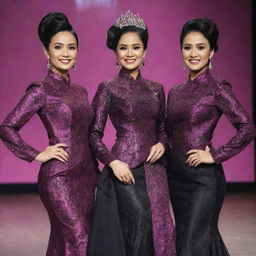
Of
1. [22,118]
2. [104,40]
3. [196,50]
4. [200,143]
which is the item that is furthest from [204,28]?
[104,40]

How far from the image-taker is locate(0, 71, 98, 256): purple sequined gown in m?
3.03

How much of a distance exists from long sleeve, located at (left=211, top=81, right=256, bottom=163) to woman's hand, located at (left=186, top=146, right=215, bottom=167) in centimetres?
3

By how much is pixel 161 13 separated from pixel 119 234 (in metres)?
4.49

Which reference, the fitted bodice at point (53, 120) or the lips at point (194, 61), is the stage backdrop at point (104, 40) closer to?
the lips at point (194, 61)

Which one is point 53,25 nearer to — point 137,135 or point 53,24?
point 53,24

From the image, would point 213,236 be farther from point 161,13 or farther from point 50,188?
point 161,13

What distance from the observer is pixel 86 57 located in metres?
7.09

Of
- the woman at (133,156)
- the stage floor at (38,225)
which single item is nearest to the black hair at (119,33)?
the woman at (133,156)

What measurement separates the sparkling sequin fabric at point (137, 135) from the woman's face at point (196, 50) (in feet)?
0.89

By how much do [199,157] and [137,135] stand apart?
346 millimetres

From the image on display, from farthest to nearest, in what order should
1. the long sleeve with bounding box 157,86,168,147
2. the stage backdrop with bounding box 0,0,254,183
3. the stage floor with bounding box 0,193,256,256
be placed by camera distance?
the stage backdrop with bounding box 0,0,254,183
the stage floor with bounding box 0,193,256,256
the long sleeve with bounding box 157,86,168,147

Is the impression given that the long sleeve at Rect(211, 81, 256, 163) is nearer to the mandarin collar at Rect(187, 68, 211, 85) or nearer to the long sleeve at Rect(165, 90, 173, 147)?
the mandarin collar at Rect(187, 68, 211, 85)

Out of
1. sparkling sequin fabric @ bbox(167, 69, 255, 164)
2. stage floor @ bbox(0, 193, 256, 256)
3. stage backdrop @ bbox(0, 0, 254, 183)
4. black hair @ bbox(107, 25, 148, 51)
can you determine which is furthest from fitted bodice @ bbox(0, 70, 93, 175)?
stage backdrop @ bbox(0, 0, 254, 183)

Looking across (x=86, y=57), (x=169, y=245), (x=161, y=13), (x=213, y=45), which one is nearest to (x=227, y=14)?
(x=161, y=13)
